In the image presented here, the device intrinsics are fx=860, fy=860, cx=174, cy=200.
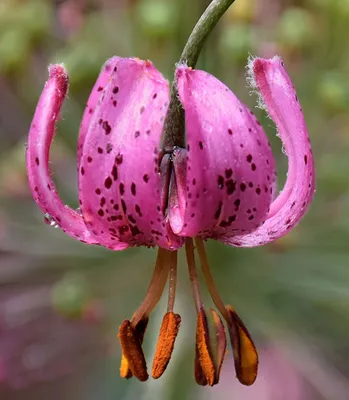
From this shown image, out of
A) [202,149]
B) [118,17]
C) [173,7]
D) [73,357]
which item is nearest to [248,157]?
[202,149]

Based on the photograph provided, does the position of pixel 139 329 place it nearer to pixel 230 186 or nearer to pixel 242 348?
pixel 242 348

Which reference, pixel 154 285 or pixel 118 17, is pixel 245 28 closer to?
pixel 118 17

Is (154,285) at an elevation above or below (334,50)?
below

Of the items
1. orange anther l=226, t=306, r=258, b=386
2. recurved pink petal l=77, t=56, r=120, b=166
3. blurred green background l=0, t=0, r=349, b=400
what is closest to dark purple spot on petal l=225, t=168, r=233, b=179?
recurved pink petal l=77, t=56, r=120, b=166

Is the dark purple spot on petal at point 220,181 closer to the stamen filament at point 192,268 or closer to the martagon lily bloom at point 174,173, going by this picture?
the martagon lily bloom at point 174,173

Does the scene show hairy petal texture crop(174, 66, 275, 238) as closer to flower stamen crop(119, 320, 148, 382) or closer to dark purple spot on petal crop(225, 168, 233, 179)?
dark purple spot on petal crop(225, 168, 233, 179)

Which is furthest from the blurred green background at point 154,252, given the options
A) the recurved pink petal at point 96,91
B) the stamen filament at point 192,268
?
the recurved pink petal at point 96,91
